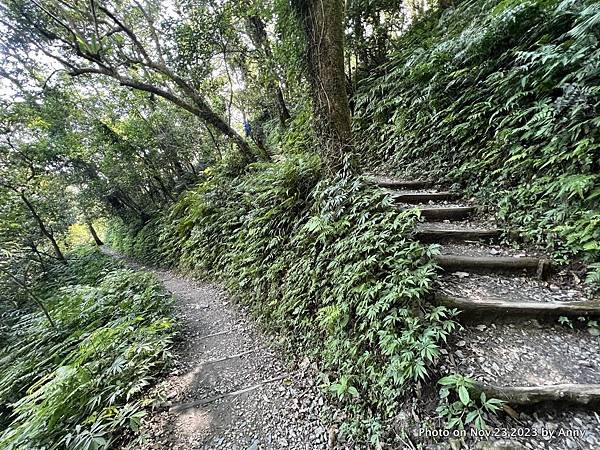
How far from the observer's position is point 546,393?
64.9 inches

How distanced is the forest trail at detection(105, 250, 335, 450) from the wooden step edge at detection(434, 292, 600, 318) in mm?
1658

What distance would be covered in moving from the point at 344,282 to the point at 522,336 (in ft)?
5.26

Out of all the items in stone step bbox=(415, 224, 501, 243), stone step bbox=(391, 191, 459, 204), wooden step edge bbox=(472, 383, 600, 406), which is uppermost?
stone step bbox=(391, 191, 459, 204)

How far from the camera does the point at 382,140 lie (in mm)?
5969

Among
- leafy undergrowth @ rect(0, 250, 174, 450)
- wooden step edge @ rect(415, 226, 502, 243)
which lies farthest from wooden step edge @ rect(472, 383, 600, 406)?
leafy undergrowth @ rect(0, 250, 174, 450)

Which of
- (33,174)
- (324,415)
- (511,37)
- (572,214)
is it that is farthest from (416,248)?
(33,174)

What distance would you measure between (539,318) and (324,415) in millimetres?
2156

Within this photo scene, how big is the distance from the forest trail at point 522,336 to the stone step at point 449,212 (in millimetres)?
340

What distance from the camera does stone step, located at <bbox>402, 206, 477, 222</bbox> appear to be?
3.52 metres

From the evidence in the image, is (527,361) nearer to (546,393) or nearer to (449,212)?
(546,393)

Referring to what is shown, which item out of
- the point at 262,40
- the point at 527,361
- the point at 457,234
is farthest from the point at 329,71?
the point at 262,40

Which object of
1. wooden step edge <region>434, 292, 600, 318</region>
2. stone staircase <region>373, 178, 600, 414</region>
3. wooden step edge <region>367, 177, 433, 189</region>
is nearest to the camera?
stone staircase <region>373, 178, 600, 414</region>

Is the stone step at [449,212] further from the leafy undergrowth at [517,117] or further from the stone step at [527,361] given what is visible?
the stone step at [527,361]

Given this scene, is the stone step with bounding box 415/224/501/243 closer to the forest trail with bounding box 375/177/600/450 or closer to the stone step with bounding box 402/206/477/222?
the forest trail with bounding box 375/177/600/450
